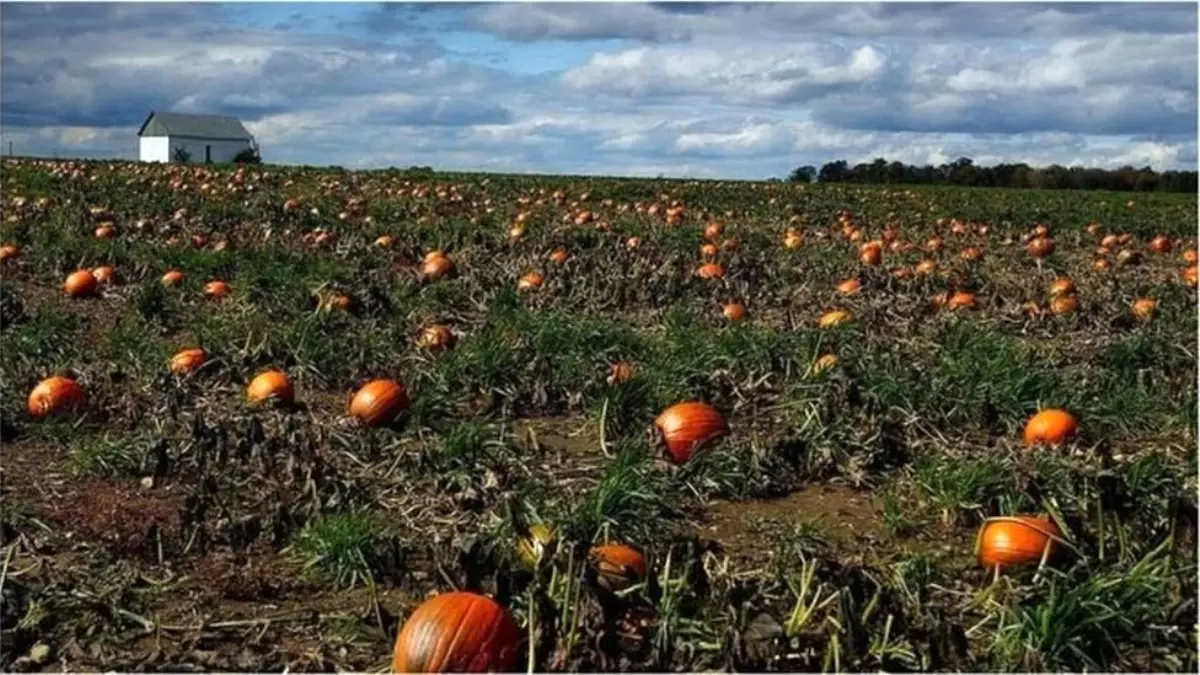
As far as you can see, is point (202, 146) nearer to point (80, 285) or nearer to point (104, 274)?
point (104, 274)

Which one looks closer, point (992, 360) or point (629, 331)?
point (992, 360)

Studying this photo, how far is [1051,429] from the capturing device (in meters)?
5.93

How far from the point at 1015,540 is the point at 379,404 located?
2.89 metres

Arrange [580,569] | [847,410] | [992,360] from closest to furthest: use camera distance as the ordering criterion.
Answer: [580,569] < [847,410] < [992,360]

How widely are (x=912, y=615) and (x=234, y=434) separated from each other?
3.12 m

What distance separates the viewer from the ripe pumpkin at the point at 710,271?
10.8 m

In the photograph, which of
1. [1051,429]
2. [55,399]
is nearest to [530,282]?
[55,399]

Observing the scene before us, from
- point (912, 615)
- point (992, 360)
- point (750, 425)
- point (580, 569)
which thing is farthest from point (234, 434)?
point (992, 360)

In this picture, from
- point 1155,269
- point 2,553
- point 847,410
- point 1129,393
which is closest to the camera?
point 2,553

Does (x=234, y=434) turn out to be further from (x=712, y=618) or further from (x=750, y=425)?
(x=712, y=618)

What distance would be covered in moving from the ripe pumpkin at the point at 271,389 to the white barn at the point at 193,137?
293ft

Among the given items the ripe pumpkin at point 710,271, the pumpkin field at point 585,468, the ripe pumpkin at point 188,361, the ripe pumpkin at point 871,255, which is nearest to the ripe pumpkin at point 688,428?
the pumpkin field at point 585,468

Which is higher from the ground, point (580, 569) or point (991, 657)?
point (580, 569)

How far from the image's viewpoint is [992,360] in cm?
720
